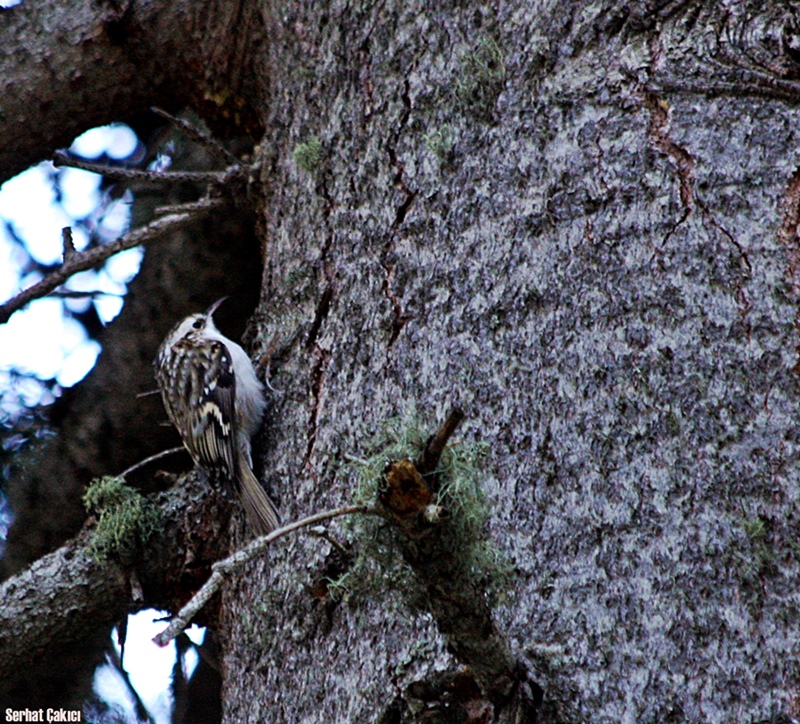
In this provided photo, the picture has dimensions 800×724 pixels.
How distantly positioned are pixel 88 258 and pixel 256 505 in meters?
0.71

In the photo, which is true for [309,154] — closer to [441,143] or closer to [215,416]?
[441,143]

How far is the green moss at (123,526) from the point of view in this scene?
2.24 meters

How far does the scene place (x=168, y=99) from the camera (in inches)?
108

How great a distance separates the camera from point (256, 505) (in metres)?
2.01

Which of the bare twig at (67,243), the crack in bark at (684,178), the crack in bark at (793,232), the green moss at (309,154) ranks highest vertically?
the bare twig at (67,243)

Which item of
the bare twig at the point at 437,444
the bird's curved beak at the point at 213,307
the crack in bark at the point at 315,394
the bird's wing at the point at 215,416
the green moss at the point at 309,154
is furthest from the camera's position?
the bird's curved beak at the point at 213,307

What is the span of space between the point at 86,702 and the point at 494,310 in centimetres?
201

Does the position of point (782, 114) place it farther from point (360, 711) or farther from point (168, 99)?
point (168, 99)

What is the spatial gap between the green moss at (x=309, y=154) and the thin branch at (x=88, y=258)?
38 centimetres

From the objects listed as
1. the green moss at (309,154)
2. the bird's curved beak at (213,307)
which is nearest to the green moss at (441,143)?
the green moss at (309,154)

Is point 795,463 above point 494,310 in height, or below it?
below

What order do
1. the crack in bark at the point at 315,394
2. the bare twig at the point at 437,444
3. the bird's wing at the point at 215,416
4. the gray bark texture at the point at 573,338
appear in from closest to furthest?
the bare twig at the point at 437,444 → the gray bark texture at the point at 573,338 → the crack in bark at the point at 315,394 → the bird's wing at the point at 215,416

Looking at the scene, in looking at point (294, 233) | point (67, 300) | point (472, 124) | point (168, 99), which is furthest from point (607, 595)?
point (67, 300)

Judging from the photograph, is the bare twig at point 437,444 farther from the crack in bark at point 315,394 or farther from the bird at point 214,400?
the bird at point 214,400
